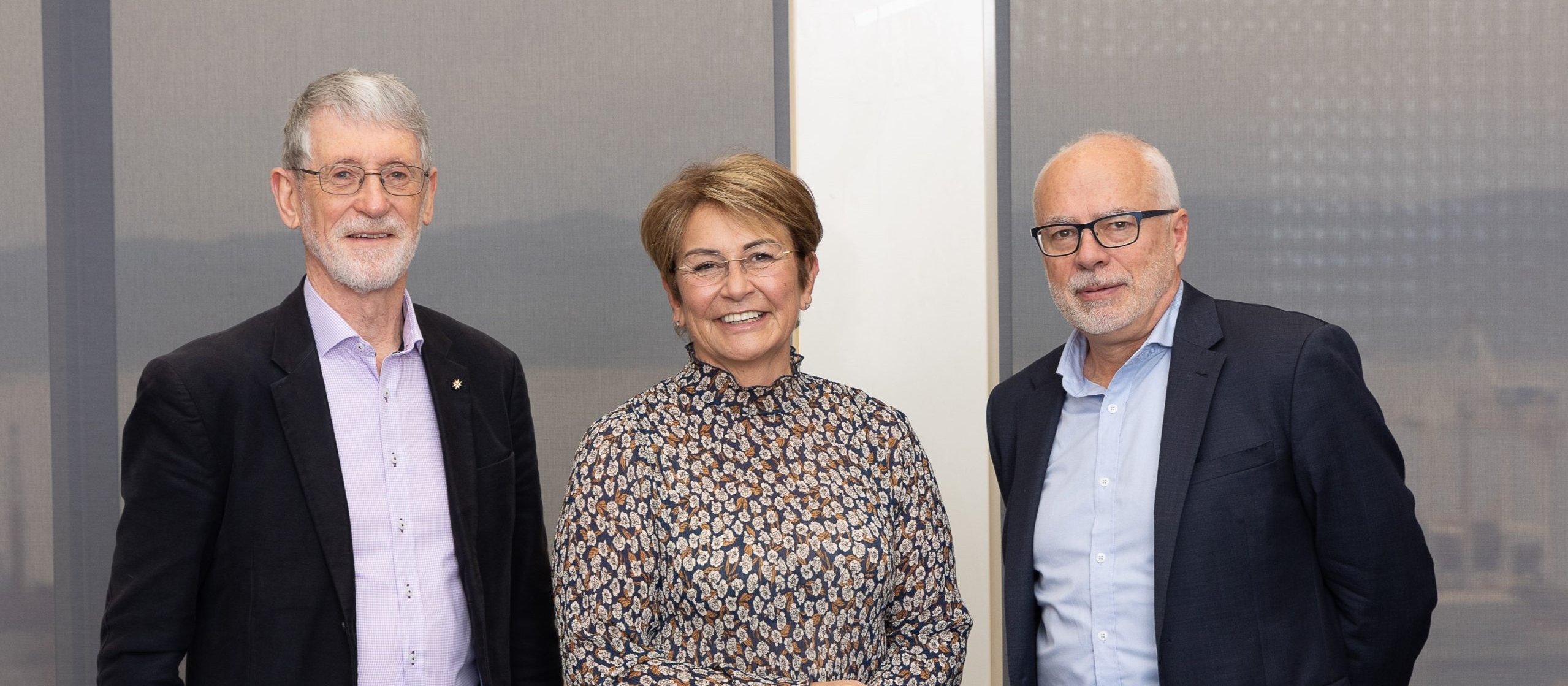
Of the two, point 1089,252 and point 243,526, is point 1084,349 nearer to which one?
point 1089,252

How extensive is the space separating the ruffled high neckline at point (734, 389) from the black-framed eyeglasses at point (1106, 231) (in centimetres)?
54

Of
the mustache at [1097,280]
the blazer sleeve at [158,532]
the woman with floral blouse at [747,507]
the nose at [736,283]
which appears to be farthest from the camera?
the mustache at [1097,280]

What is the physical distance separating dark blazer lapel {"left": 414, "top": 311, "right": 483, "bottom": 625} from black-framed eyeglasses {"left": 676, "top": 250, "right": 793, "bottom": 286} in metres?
0.47

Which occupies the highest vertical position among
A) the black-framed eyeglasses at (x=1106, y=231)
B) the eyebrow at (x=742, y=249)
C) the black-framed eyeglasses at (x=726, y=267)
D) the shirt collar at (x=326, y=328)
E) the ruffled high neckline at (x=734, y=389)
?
the black-framed eyeglasses at (x=1106, y=231)

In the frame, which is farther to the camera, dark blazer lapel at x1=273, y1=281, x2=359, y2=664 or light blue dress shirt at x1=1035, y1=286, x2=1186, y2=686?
light blue dress shirt at x1=1035, y1=286, x2=1186, y2=686

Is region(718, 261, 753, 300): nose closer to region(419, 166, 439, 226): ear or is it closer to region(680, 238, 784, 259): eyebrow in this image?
region(680, 238, 784, 259): eyebrow

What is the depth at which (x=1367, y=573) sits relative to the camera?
1934 millimetres

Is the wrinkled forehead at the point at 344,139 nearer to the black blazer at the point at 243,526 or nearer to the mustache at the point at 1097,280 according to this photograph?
the black blazer at the point at 243,526

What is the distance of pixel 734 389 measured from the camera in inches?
81.1

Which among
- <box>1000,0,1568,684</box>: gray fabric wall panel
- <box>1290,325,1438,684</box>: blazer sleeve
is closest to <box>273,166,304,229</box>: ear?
<box>1290,325,1438,684</box>: blazer sleeve

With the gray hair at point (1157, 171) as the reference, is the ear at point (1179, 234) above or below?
below

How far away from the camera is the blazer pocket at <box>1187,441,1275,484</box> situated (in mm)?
1942

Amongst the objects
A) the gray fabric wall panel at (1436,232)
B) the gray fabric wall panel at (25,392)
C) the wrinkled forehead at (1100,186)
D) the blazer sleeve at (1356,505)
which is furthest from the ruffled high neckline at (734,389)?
the gray fabric wall panel at (25,392)

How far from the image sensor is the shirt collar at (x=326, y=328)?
6.47 ft
